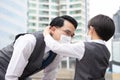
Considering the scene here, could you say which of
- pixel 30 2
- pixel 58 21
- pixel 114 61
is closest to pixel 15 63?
pixel 58 21

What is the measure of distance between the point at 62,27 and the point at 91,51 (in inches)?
7.4

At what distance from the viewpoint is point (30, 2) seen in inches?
814

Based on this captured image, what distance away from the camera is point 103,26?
1.26m

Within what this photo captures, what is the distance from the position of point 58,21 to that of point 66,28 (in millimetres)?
47

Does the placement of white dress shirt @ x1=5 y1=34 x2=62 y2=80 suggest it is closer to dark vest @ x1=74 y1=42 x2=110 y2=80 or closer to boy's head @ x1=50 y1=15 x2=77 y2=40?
boy's head @ x1=50 y1=15 x2=77 y2=40

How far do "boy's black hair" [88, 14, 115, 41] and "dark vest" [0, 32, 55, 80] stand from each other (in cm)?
22

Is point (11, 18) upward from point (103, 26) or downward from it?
downward

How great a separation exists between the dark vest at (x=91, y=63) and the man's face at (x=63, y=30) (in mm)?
135

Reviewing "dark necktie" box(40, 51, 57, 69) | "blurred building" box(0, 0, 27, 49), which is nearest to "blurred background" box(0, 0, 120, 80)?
"blurred building" box(0, 0, 27, 49)

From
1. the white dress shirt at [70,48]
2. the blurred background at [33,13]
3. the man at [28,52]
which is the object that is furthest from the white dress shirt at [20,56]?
the blurred background at [33,13]

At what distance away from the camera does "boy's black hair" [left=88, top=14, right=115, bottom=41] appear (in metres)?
1.26

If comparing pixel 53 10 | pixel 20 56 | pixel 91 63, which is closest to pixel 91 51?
pixel 91 63

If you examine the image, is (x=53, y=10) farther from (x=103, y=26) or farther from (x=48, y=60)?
(x=103, y=26)

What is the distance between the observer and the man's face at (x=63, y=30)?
1.34m
